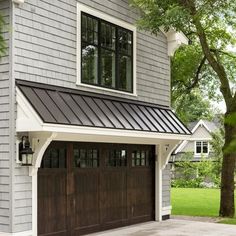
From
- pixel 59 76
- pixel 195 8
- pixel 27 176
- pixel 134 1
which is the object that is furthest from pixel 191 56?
pixel 27 176

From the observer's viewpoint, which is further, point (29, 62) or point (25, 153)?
point (29, 62)

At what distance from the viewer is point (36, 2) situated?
9477 mm

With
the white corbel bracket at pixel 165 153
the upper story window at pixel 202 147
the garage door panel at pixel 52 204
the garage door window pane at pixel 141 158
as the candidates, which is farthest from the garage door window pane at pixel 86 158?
the upper story window at pixel 202 147

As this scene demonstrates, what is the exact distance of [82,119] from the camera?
9.47 meters

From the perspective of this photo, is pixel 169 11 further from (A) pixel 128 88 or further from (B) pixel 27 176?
(B) pixel 27 176

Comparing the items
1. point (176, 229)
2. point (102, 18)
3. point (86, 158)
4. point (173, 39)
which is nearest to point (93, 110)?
point (86, 158)

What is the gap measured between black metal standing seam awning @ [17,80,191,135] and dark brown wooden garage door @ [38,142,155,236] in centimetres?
87

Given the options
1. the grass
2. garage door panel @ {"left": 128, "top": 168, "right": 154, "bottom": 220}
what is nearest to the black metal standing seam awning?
garage door panel @ {"left": 128, "top": 168, "right": 154, "bottom": 220}

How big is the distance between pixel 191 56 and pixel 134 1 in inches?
317

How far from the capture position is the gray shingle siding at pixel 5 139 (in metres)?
8.69

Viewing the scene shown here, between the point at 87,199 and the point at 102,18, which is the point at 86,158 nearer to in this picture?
the point at 87,199

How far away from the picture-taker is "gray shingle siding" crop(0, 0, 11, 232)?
28.5 feet

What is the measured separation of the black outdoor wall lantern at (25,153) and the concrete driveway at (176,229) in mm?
2872

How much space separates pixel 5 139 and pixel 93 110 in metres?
2.12
